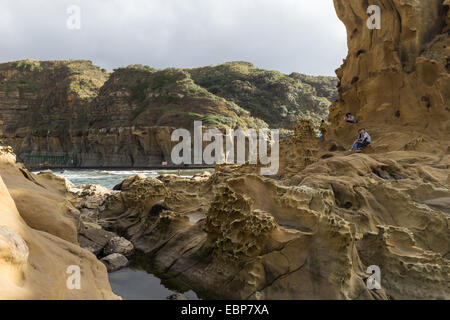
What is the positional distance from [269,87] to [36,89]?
47.6m

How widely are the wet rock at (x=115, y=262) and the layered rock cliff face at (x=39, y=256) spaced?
3.31 feet

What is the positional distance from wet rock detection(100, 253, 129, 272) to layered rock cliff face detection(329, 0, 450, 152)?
7658 mm

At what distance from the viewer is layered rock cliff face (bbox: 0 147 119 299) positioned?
2.21 metres

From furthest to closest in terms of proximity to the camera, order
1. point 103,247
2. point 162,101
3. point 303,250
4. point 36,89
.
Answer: point 36,89 → point 162,101 → point 103,247 → point 303,250

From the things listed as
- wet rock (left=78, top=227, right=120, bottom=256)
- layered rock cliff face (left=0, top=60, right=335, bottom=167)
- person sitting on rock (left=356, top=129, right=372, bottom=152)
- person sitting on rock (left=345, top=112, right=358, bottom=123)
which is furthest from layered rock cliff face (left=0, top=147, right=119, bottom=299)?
layered rock cliff face (left=0, top=60, right=335, bottom=167)

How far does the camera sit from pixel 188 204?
6.60 m

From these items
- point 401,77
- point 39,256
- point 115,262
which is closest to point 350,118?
point 401,77

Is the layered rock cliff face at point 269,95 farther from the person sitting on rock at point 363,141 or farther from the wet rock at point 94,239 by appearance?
the wet rock at point 94,239

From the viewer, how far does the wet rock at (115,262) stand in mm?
4755

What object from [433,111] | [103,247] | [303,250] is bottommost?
[103,247]

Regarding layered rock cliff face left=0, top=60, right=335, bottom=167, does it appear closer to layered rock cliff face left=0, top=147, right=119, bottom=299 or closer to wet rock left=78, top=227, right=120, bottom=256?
wet rock left=78, top=227, right=120, bottom=256

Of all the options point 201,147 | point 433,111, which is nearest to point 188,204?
point 433,111

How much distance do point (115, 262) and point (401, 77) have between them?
9.93 m
